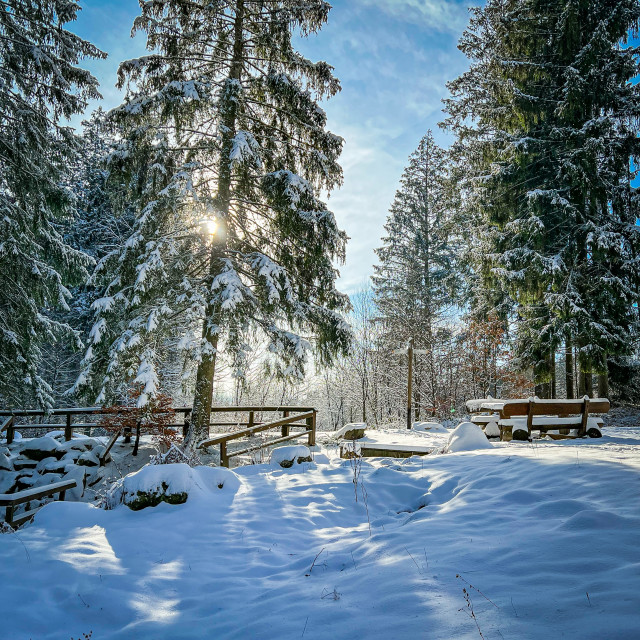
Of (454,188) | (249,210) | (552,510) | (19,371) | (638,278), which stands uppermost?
(454,188)

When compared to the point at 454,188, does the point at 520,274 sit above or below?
below

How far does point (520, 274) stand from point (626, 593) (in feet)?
42.1

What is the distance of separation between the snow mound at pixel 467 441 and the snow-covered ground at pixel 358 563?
245 centimetres

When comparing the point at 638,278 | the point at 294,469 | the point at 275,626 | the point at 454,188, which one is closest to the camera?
the point at 275,626

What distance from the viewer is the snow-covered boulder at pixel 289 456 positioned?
7257mm

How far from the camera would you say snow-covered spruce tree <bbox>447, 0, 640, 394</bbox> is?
12.4m

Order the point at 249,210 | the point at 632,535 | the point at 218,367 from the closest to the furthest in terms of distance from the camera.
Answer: the point at 632,535 → the point at 249,210 → the point at 218,367

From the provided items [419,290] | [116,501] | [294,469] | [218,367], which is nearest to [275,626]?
[116,501]

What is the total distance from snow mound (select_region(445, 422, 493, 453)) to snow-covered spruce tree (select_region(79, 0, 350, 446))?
12.4ft

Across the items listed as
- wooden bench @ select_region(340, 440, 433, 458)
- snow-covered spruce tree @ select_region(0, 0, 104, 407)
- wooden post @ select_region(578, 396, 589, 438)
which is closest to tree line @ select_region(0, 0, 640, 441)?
snow-covered spruce tree @ select_region(0, 0, 104, 407)

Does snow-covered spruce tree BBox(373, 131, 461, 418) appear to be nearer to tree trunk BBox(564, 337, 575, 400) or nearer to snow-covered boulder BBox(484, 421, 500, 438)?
tree trunk BBox(564, 337, 575, 400)

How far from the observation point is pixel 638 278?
12.6 m

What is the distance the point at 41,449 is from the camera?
10000 millimetres

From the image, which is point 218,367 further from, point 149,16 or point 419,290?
point 149,16
